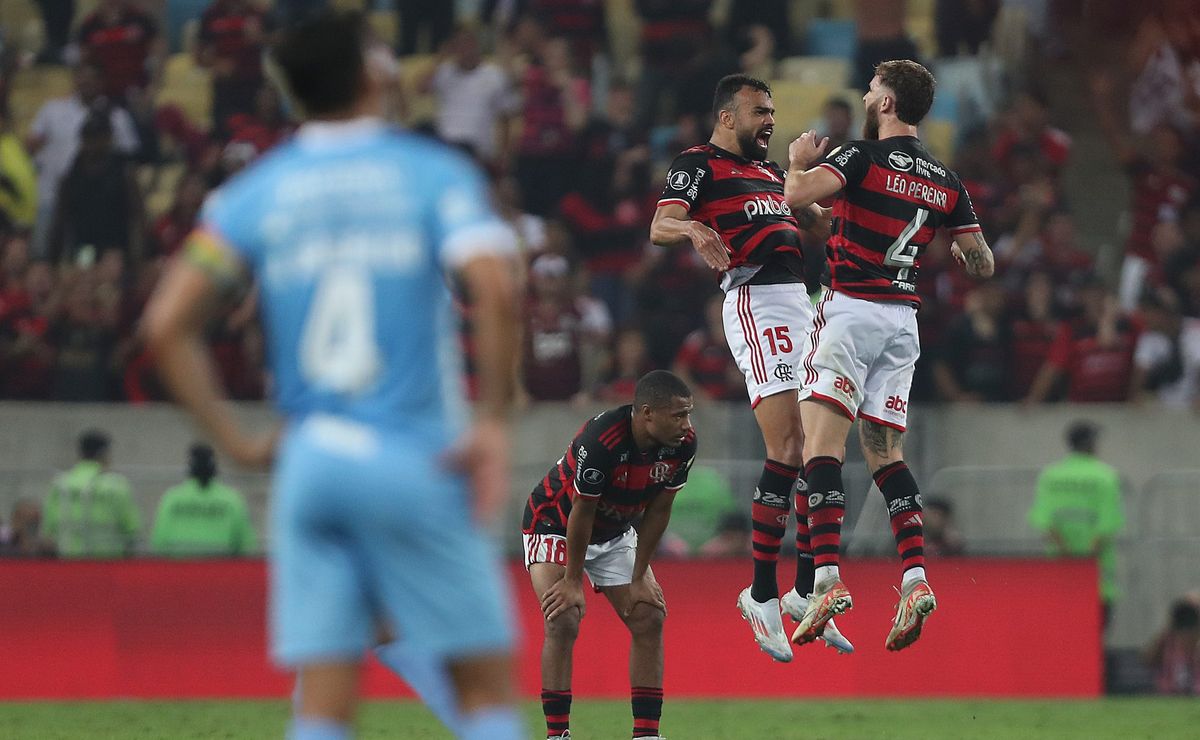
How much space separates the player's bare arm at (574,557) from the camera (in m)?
10.1

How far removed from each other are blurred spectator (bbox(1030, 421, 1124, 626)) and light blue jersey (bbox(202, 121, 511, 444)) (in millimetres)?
11964

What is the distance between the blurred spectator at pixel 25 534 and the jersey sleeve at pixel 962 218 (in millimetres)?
8939

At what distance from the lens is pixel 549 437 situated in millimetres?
16531

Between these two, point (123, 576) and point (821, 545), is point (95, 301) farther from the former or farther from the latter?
point (821, 545)

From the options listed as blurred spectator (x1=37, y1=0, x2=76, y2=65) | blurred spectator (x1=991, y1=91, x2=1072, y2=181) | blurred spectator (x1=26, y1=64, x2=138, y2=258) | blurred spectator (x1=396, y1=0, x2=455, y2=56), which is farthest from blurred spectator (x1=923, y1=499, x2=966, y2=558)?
blurred spectator (x1=37, y1=0, x2=76, y2=65)

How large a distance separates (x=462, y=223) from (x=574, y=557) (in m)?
5.63

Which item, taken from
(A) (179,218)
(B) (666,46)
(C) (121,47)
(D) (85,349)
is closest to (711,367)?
(B) (666,46)

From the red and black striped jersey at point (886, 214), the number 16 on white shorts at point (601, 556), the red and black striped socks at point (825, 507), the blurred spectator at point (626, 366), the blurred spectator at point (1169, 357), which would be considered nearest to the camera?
the red and black striped jersey at point (886, 214)

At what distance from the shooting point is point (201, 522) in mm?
15812

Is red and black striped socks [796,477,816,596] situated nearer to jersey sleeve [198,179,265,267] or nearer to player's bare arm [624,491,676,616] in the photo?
player's bare arm [624,491,676,616]

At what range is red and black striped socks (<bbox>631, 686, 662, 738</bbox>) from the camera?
415 inches

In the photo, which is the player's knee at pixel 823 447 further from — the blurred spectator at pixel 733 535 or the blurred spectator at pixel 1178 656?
the blurred spectator at pixel 1178 656

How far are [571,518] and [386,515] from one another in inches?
217

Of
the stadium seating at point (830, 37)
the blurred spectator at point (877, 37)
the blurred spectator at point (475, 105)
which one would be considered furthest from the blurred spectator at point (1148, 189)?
the blurred spectator at point (475, 105)
